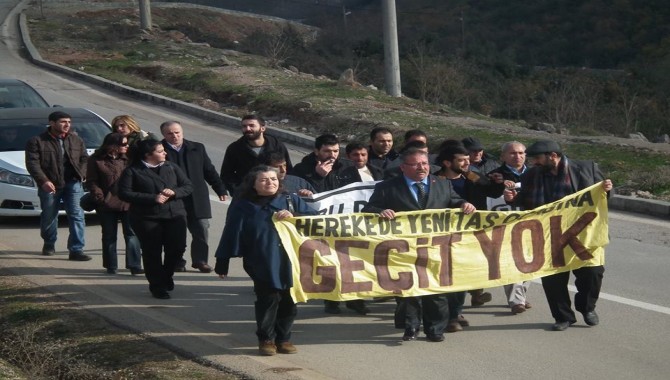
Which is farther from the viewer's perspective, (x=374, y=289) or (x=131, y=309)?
(x=131, y=309)

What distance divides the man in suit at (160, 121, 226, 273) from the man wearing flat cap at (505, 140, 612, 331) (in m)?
3.53

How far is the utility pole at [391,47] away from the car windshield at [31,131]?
11.7 m

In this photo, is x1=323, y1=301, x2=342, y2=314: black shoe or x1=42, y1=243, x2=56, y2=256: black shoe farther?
x1=42, y1=243, x2=56, y2=256: black shoe

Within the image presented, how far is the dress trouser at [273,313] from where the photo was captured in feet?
27.4

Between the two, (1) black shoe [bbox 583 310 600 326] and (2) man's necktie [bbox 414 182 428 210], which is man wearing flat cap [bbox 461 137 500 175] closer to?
→ (2) man's necktie [bbox 414 182 428 210]

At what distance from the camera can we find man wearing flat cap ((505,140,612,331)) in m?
9.11

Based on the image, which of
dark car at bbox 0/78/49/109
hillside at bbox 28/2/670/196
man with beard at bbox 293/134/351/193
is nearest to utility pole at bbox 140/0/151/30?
hillside at bbox 28/2/670/196

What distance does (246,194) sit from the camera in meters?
8.48

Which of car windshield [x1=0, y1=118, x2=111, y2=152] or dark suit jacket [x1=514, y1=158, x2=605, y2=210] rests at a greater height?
car windshield [x1=0, y1=118, x2=111, y2=152]

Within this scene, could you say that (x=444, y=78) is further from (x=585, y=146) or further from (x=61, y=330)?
(x=61, y=330)

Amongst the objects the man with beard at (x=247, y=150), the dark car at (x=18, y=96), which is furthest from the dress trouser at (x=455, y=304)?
the dark car at (x=18, y=96)

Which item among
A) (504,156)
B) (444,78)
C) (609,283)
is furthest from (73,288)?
(444,78)

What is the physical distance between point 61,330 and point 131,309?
823 mm

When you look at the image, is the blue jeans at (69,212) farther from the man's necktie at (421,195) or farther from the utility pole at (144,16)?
the utility pole at (144,16)
